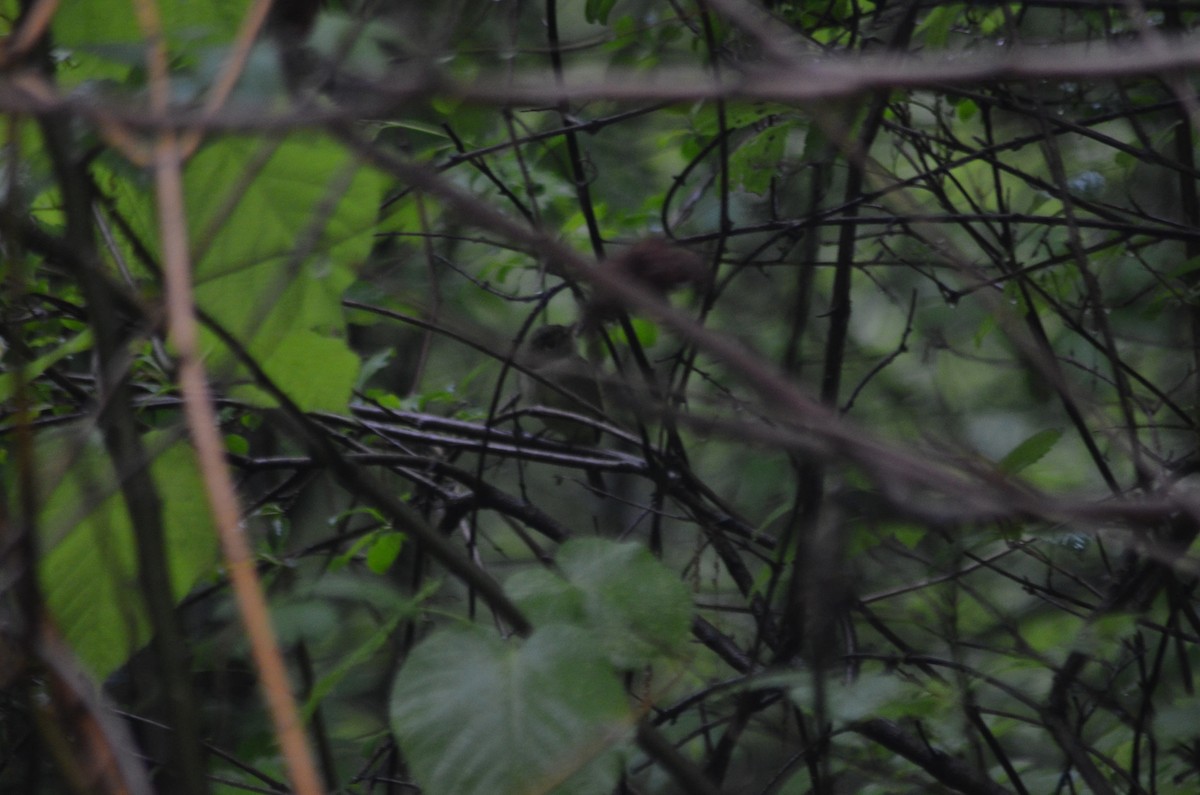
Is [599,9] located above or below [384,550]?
above

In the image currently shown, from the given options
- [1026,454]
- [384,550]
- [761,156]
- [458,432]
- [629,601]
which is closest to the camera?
[629,601]

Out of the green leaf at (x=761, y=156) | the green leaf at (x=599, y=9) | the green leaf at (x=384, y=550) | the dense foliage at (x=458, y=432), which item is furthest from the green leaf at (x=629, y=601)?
the green leaf at (x=599, y=9)

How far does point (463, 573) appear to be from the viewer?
31.8 inches

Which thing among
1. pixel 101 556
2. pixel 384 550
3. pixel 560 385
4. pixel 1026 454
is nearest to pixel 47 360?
pixel 101 556

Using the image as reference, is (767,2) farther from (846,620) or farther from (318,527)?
(318,527)

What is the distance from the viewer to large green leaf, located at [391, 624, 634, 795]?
73 centimetres

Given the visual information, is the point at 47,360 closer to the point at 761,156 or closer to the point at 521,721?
the point at 521,721

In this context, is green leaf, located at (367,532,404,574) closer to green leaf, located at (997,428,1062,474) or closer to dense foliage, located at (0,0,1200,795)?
dense foliage, located at (0,0,1200,795)

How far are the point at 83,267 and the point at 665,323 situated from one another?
39 cm

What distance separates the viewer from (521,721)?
0.74 metres

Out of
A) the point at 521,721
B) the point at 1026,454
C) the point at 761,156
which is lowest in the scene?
the point at 521,721

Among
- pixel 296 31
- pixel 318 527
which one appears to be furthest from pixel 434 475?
pixel 318 527

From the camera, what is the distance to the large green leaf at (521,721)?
73 cm

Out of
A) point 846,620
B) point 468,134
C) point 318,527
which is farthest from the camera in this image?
point 318,527
